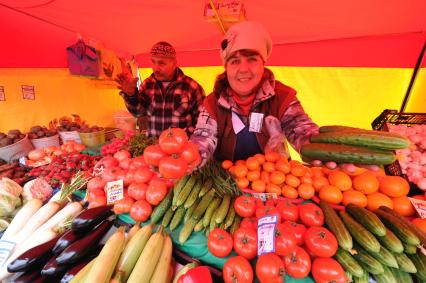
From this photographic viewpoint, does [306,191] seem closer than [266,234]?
No

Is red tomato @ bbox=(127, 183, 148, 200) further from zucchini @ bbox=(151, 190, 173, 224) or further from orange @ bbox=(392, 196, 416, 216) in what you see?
orange @ bbox=(392, 196, 416, 216)

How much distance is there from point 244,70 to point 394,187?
1573 mm

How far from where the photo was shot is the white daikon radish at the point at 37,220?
1.70 m

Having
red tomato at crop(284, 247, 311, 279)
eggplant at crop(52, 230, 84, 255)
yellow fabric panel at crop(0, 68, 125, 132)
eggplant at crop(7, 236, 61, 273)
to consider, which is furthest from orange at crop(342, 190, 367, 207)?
yellow fabric panel at crop(0, 68, 125, 132)

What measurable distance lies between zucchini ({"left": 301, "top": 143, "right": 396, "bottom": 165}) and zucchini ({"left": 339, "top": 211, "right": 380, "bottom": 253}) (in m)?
0.40

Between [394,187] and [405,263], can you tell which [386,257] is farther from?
[394,187]

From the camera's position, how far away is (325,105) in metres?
4.36

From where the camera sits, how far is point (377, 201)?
143cm

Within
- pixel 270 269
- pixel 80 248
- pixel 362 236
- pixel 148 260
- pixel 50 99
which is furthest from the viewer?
pixel 50 99

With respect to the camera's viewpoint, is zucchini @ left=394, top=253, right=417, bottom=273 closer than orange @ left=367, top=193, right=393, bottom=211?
Yes

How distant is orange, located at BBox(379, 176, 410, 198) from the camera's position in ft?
4.84

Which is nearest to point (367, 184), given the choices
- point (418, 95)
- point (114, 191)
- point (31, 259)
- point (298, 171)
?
point (298, 171)

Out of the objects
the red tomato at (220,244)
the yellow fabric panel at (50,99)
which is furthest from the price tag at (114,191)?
the yellow fabric panel at (50,99)

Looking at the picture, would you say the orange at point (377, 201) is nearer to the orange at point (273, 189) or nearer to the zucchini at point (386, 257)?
the zucchini at point (386, 257)
